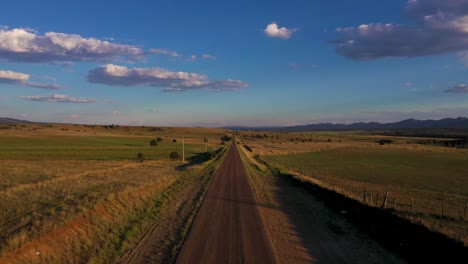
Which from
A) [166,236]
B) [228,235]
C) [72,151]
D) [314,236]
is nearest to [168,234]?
[166,236]

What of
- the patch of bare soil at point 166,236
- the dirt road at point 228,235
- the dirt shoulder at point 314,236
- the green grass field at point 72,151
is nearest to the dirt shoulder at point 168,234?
the patch of bare soil at point 166,236

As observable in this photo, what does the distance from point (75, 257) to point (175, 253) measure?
3632mm

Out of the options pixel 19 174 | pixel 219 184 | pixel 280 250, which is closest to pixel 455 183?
pixel 219 184

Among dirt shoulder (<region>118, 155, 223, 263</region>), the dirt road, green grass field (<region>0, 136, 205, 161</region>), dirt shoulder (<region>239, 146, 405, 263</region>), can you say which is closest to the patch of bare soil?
dirt shoulder (<region>118, 155, 223, 263</region>)

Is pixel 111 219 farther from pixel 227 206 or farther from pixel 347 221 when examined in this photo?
pixel 347 221

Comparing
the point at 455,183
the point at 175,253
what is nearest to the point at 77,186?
the point at 175,253

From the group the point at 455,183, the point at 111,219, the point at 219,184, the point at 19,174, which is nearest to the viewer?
the point at 111,219

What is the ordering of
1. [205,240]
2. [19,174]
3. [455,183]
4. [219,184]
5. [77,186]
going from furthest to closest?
1. [455,183]
2. [19,174]
3. [219,184]
4. [77,186]
5. [205,240]

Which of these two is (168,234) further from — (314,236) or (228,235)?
(314,236)

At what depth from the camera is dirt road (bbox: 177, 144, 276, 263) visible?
39.5 feet

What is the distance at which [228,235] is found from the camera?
14.7 meters

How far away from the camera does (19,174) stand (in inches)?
1499

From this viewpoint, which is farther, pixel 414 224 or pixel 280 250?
pixel 414 224

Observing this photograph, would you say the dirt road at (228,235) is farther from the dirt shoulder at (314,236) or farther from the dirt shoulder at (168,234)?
the dirt shoulder at (314,236)
